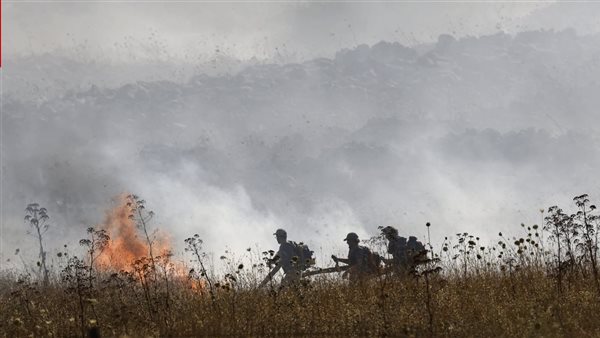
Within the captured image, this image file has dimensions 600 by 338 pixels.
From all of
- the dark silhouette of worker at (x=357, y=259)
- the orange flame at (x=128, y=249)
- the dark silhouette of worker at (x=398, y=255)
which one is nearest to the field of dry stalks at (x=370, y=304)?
the dark silhouette of worker at (x=398, y=255)

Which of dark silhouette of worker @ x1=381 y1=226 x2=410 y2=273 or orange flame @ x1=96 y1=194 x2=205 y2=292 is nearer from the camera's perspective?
orange flame @ x1=96 y1=194 x2=205 y2=292

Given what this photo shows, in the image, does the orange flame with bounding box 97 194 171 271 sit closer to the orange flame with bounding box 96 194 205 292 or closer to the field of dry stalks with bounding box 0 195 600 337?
the orange flame with bounding box 96 194 205 292

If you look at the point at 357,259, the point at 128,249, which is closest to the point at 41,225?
the point at 128,249

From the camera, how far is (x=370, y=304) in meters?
8.32

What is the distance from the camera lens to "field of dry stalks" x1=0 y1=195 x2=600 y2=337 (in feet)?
22.7

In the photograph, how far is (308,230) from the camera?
387 ft

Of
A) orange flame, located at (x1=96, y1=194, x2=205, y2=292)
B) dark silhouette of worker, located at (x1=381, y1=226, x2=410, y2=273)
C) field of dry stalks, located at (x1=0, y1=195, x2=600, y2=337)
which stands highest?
orange flame, located at (x1=96, y1=194, x2=205, y2=292)

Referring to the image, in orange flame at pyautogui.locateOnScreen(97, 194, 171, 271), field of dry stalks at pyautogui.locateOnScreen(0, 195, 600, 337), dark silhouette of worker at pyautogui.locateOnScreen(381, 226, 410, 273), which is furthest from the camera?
orange flame at pyautogui.locateOnScreen(97, 194, 171, 271)

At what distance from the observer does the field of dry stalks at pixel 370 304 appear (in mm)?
6930

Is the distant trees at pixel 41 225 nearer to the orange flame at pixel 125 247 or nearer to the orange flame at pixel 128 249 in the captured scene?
the orange flame at pixel 128 249

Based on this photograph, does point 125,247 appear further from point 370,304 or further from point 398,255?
point 370,304

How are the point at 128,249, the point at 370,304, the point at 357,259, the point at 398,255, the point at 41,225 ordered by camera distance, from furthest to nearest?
the point at 41,225
the point at 128,249
the point at 357,259
the point at 398,255
the point at 370,304

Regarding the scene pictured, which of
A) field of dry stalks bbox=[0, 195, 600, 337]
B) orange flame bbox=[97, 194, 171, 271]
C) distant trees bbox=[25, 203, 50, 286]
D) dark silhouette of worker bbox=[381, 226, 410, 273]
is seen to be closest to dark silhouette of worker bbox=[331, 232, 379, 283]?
dark silhouette of worker bbox=[381, 226, 410, 273]

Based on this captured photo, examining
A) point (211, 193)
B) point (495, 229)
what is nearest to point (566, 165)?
point (495, 229)
